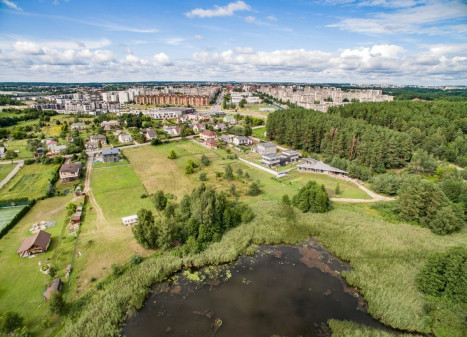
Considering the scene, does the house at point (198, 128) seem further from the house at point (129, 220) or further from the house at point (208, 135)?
the house at point (129, 220)

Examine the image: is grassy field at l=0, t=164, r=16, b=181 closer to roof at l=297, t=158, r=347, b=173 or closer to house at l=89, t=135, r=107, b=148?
house at l=89, t=135, r=107, b=148

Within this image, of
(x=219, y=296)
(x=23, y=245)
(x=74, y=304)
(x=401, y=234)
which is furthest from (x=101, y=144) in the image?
(x=401, y=234)

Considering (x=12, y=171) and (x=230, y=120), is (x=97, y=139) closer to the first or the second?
(x=12, y=171)

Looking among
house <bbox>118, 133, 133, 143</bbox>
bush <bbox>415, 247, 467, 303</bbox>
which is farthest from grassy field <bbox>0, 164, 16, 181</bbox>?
bush <bbox>415, 247, 467, 303</bbox>

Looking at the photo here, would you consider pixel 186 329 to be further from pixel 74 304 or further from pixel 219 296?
pixel 74 304

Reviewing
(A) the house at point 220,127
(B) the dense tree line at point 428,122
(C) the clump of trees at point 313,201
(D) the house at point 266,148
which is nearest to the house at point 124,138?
(A) the house at point 220,127

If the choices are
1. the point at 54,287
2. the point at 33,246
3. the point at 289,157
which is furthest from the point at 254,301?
the point at 289,157
